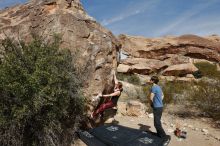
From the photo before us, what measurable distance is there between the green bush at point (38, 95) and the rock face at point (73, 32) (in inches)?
26.8

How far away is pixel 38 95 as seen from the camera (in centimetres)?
618

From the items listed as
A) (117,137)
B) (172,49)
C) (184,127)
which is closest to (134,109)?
(184,127)

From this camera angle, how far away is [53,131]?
670cm

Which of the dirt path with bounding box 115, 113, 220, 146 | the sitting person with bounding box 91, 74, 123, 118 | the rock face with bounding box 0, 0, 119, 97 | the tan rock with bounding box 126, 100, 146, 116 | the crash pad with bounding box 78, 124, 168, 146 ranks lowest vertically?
the dirt path with bounding box 115, 113, 220, 146

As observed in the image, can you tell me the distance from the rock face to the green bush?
682 millimetres

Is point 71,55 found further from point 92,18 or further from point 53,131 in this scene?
point 92,18

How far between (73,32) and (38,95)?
8.94ft

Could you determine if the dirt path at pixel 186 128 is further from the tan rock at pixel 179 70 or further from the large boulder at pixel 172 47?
the large boulder at pixel 172 47

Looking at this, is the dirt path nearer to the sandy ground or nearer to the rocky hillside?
the sandy ground

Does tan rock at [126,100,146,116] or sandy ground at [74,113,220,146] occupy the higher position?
tan rock at [126,100,146,116]

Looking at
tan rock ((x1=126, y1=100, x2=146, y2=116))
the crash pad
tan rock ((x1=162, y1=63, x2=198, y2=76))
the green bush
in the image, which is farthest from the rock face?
tan rock ((x1=162, y1=63, x2=198, y2=76))

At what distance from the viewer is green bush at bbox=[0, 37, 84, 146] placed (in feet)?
20.1

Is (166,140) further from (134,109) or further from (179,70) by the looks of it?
(179,70)

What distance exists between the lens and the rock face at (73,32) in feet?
26.6
